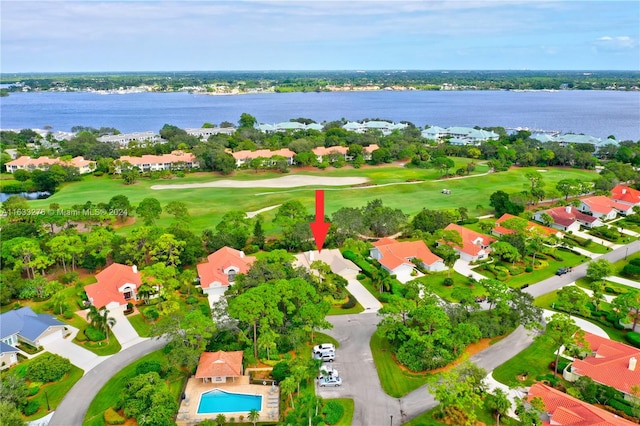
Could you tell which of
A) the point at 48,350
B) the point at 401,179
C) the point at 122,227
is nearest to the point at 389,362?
the point at 48,350

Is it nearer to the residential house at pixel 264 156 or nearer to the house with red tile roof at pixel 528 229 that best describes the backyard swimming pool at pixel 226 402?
the house with red tile roof at pixel 528 229

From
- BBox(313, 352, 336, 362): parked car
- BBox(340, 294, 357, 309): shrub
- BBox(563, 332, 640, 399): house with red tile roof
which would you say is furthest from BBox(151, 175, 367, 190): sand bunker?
BBox(563, 332, 640, 399): house with red tile roof

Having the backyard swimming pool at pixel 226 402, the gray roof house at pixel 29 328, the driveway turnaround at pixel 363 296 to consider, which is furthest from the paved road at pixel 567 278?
the gray roof house at pixel 29 328

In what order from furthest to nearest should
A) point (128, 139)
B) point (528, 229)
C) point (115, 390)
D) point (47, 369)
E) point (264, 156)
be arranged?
point (128, 139) → point (264, 156) → point (528, 229) → point (47, 369) → point (115, 390)

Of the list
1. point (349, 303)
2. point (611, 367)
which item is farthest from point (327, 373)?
point (611, 367)

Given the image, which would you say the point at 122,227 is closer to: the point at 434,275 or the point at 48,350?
the point at 48,350

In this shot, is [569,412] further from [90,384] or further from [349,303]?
Answer: [90,384]
